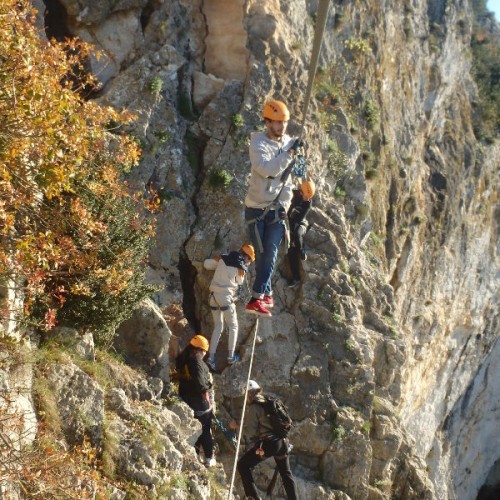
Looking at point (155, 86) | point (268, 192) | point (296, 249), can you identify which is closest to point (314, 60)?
point (268, 192)

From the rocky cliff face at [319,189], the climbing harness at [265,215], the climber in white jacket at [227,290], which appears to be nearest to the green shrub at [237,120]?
the rocky cliff face at [319,189]

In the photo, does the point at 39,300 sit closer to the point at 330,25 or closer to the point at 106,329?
the point at 106,329

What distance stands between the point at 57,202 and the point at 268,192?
3.07 metres

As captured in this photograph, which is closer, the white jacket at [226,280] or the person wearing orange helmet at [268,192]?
the person wearing orange helmet at [268,192]

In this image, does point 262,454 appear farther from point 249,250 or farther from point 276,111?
point 276,111

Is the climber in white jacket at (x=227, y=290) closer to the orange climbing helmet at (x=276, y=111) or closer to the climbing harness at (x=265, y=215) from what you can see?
the climbing harness at (x=265, y=215)

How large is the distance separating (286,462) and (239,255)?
123 inches

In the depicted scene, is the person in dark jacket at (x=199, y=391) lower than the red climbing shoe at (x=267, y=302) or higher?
lower

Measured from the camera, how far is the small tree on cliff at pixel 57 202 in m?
7.25

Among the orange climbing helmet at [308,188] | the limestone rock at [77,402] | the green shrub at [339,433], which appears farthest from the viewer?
the green shrub at [339,433]

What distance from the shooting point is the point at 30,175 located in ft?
26.6

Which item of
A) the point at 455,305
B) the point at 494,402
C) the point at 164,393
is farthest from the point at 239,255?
the point at 494,402

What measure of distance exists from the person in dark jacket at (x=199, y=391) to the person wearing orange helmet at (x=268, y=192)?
1.03 m

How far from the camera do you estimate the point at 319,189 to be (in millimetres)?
14039
